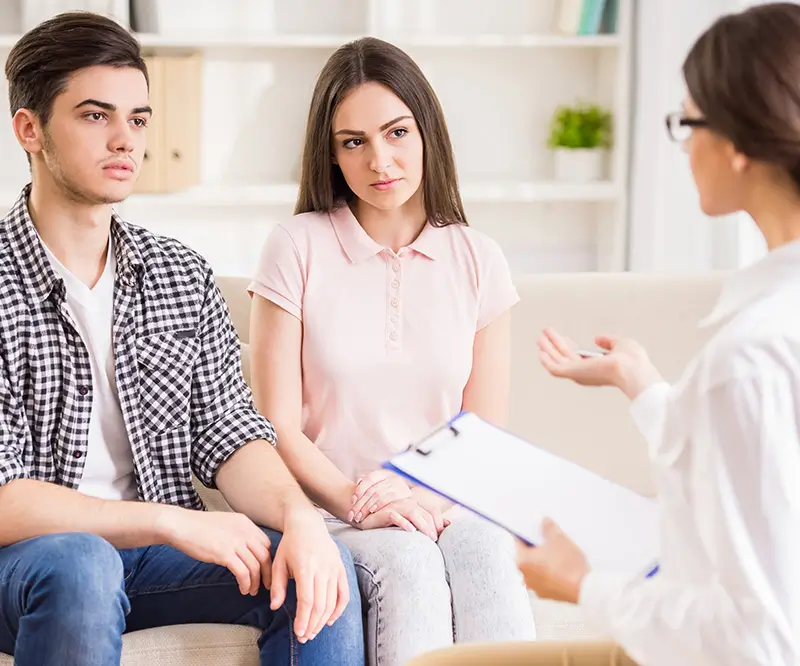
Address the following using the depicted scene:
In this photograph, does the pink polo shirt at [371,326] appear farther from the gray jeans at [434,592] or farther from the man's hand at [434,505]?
the gray jeans at [434,592]

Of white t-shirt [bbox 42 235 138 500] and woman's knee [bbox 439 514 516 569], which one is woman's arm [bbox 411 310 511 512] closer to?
woman's knee [bbox 439 514 516 569]

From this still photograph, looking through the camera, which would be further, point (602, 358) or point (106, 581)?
point (106, 581)

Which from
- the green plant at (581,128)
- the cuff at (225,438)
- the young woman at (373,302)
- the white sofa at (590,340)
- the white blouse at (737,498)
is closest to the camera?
the white blouse at (737,498)

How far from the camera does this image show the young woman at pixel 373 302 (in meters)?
1.76

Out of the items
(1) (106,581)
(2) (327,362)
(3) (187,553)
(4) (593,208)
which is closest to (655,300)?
(2) (327,362)

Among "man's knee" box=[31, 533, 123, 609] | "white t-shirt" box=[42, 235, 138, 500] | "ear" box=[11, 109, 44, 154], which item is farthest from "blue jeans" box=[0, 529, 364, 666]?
"ear" box=[11, 109, 44, 154]

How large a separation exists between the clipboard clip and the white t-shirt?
508 mm

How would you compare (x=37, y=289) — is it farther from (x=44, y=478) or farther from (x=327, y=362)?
(x=327, y=362)

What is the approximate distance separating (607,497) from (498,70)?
2676 millimetres

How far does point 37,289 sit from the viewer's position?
156cm

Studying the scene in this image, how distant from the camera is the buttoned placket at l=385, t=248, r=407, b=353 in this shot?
5.88 ft

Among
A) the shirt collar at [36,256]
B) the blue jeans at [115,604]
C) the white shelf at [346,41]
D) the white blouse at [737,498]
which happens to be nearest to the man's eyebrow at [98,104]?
the shirt collar at [36,256]

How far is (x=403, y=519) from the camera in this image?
1.62 metres

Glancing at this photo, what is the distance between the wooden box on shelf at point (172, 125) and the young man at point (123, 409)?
1594 millimetres
